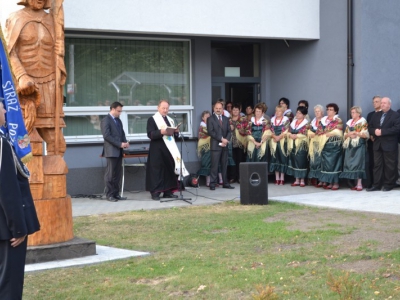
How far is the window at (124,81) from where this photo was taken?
53.9ft

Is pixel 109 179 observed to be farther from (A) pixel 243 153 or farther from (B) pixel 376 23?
(B) pixel 376 23

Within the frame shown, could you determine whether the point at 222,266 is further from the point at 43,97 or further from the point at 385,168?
the point at 385,168

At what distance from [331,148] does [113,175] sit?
4.77 m

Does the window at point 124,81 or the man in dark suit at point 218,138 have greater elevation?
the window at point 124,81

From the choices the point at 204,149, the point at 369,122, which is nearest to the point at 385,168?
the point at 369,122

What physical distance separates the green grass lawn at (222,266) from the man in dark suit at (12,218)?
138 centimetres

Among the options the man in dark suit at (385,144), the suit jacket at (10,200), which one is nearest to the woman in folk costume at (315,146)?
the man in dark suit at (385,144)

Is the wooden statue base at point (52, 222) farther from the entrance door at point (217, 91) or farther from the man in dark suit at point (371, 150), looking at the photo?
the entrance door at point (217, 91)

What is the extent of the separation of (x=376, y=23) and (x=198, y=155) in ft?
16.2

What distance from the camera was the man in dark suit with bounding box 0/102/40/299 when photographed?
5.87m

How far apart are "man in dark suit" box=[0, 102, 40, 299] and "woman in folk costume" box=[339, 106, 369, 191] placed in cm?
1098

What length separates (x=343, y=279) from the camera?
5969 millimetres

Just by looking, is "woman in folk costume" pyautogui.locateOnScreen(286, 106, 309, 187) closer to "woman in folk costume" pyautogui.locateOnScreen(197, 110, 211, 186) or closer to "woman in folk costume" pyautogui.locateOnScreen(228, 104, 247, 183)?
"woman in folk costume" pyautogui.locateOnScreen(228, 104, 247, 183)

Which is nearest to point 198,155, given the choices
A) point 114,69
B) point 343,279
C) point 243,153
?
point 243,153
